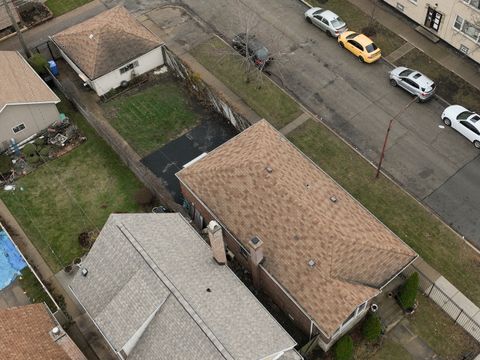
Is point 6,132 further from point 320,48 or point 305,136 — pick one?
point 320,48

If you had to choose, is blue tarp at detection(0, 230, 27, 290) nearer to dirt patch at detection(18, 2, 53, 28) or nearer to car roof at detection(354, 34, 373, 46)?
dirt patch at detection(18, 2, 53, 28)

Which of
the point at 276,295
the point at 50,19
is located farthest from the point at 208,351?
the point at 50,19

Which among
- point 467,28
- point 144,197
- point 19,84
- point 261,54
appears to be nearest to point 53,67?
point 19,84

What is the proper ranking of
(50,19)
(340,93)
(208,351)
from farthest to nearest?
(50,19) → (340,93) → (208,351)

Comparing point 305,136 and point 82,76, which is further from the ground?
point 82,76

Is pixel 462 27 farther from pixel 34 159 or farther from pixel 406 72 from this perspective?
pixel 34 159

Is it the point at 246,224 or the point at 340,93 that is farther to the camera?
the point at 340,93
